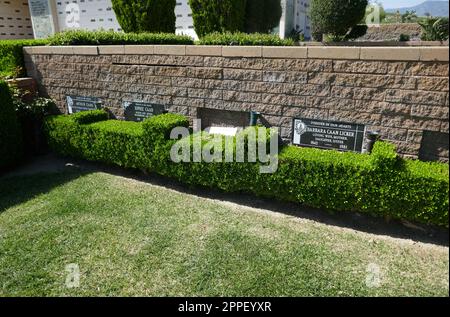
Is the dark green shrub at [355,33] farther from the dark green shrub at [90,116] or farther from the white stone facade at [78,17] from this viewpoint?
the dark green shrub at [90,116]

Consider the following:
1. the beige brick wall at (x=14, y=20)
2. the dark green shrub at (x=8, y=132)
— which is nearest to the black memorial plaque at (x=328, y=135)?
the dark green shrub at (x=8, y=132)

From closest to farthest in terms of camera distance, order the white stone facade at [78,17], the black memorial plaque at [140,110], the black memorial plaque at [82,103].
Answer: the black memorial plaque at [140,110]
the black memorial plaque at [82,103]
the white stone facade at [78,17]

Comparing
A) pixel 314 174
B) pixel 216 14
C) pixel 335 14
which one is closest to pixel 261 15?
pixel 335 14

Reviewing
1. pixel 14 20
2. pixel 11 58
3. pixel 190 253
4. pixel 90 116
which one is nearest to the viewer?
pixel 190 253

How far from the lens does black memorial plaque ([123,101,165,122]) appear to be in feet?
21.8

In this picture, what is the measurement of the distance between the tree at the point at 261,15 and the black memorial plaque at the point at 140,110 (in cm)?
549

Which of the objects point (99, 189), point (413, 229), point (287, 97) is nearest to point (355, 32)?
point (287, 97)

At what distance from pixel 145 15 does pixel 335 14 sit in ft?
19.7

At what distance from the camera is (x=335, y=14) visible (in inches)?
430

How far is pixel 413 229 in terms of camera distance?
441 cm

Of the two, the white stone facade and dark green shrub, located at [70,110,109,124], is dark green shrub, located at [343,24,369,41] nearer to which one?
the white stone facade

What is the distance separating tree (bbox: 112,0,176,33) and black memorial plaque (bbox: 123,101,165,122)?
119 inches

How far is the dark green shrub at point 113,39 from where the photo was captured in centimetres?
721

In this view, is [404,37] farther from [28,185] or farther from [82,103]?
[28,185]
